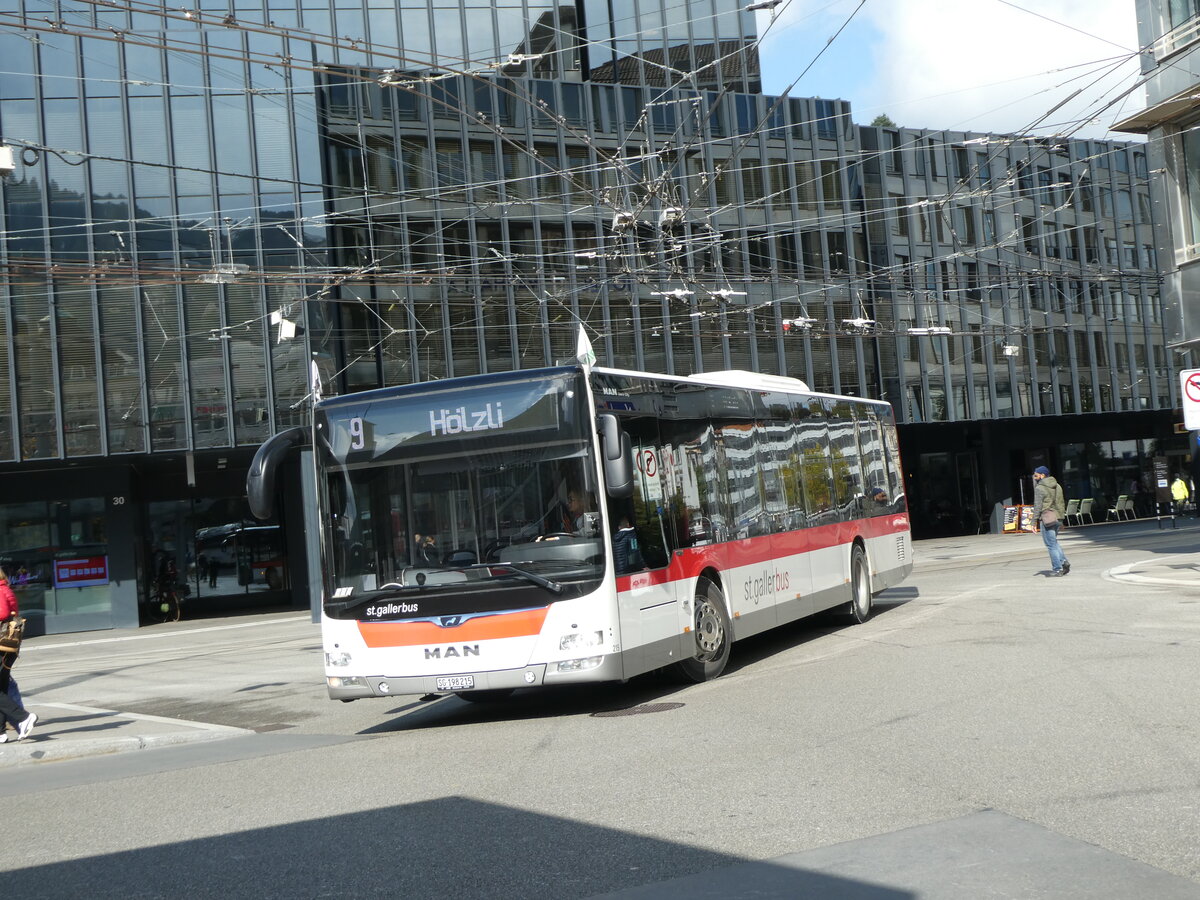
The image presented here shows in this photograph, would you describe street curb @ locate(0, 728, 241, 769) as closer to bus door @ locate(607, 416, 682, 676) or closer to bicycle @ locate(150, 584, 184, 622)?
bus door @ locate(607, 416, 682, 676)

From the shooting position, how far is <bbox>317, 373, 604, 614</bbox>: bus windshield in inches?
401

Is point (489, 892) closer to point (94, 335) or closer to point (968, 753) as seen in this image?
point (968, 753)

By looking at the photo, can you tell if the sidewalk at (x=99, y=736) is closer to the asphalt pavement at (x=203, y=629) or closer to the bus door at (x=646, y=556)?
the asphalt pavement at (x=203, y=629)

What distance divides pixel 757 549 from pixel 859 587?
3.81 m

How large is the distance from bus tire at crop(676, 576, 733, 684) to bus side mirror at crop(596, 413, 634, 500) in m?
2.05

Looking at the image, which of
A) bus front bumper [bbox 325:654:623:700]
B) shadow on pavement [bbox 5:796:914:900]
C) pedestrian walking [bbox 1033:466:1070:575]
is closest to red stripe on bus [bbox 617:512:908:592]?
bus front bumper [bbox 325:654:623:700]

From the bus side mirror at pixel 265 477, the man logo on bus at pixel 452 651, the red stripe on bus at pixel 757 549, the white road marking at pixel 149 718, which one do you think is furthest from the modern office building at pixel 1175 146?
the white road marking at pixel 149 718

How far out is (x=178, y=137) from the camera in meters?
31.4

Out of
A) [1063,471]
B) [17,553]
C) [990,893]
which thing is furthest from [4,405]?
[1063,471]

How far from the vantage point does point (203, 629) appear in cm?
3052

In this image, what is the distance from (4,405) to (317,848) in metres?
27.1

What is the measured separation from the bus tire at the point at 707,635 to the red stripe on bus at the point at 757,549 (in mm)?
273

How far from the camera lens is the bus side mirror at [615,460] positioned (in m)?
9.96

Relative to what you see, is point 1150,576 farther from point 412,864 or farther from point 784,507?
point 412,864
